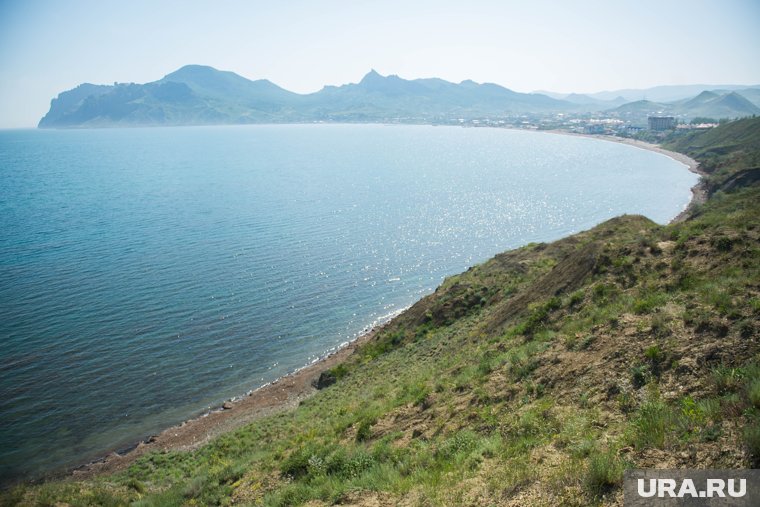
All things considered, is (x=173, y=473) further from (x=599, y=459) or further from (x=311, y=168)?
(x=311, y=168)

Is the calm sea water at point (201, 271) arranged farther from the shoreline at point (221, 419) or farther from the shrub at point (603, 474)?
the shrub at point (603, 474)

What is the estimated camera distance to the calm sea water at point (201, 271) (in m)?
35.5

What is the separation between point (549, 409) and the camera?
13.3 meters

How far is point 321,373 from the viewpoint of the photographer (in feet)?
126

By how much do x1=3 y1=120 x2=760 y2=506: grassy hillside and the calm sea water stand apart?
1148 centimetres

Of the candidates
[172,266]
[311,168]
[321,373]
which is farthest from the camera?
[311,168]

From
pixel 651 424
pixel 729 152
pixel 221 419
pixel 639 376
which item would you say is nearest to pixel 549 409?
pixel 639 376

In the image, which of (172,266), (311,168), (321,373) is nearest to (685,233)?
(321,373)

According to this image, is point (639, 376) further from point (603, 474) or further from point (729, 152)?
point (729, 152)

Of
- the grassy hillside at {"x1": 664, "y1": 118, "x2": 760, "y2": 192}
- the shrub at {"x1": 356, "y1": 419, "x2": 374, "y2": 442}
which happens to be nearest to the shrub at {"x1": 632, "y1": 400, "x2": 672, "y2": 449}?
the shrub at {"x1": 356, "y1": 419, "x2": 374, "y2": 442}

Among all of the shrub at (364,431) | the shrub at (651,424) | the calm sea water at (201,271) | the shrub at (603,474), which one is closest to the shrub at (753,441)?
the shrub at (651,424)

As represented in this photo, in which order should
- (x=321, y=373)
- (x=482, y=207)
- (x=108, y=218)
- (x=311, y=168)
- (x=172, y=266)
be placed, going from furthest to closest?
1. (x=311, y=168)
2. (x=482, y=207)
3. (x=108, y=218)
4. (x=172, y=266)
5. (x=321, y=373)

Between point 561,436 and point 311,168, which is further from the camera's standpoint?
point 311,168

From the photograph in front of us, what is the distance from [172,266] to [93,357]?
23.8m
